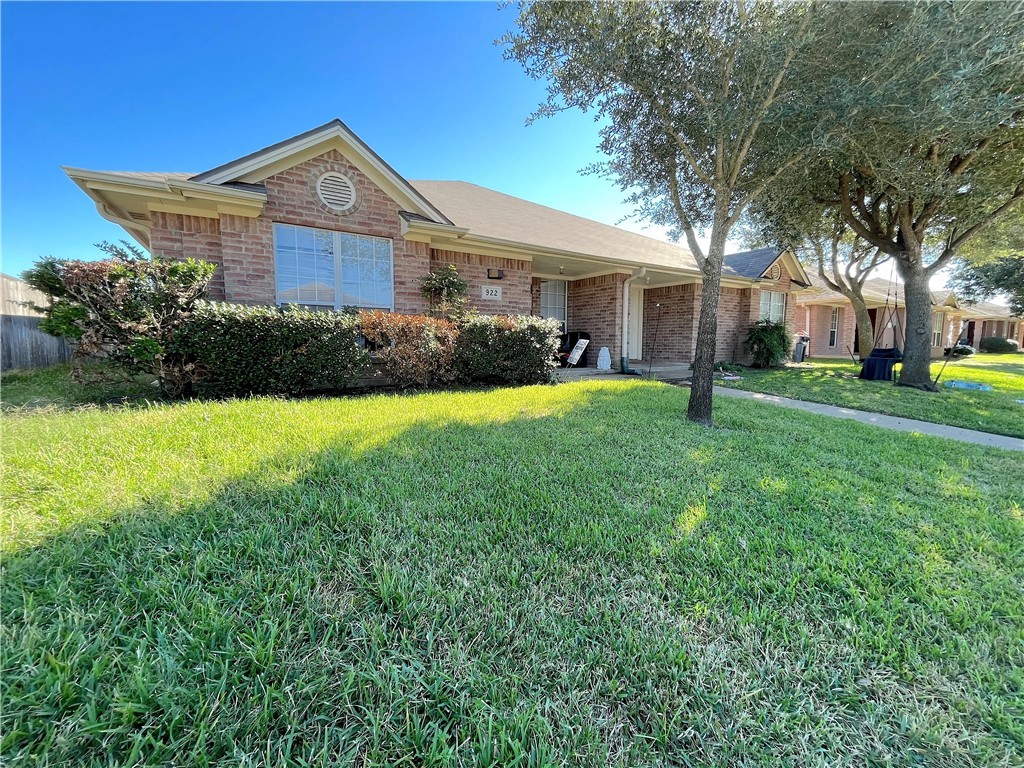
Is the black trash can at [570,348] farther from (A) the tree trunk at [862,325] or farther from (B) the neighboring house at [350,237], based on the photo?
A: (A) the tree trunk at [862,325]

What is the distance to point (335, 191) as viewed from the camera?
7418 mm

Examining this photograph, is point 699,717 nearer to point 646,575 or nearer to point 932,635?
point 646,575

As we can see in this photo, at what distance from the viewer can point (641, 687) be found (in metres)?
1.44

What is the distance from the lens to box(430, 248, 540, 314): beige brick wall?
9164 millimetres

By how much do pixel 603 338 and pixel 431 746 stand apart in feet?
36.5

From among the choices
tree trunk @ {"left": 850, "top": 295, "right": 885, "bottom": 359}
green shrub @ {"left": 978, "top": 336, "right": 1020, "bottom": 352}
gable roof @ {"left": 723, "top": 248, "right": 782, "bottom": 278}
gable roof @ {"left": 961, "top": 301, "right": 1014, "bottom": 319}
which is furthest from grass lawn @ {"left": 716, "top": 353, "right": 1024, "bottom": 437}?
gable roof @ {"left": 961, "top": 301, "right": 1014, "bottom": 319}

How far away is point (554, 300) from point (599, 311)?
5.47ft

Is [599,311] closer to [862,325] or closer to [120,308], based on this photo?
[120,308]

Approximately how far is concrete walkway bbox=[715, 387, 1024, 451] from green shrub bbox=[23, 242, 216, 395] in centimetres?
987

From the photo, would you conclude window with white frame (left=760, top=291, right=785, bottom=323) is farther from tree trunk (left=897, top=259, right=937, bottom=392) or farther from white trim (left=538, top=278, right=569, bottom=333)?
white trim (left=538, top=278, right=569, bottom=333)

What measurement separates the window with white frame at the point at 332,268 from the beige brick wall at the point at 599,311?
6300mm

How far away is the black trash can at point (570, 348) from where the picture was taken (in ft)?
38.8


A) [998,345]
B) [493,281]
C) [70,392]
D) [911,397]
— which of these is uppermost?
[493,281]

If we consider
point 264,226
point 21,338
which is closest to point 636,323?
point 264,226
